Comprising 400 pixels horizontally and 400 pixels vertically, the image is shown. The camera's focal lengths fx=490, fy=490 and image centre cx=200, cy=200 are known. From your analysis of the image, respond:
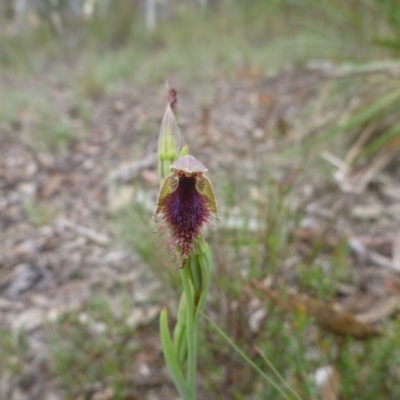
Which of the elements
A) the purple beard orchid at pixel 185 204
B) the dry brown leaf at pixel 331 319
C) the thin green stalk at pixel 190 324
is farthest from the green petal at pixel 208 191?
the dry brown leaf at pixel 331 319

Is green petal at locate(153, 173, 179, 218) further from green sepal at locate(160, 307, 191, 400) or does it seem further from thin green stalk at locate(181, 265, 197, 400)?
green sepal at locate(160, 307, 191, 400)

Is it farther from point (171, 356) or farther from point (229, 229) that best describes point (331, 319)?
point (171, 356)

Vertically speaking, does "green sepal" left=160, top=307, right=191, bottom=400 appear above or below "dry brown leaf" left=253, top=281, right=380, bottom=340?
above

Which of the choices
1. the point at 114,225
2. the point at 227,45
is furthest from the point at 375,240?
the point at 227,45

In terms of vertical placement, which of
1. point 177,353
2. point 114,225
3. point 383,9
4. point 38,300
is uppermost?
point 383,9

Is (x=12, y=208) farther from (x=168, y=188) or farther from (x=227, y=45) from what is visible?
(x=227, y=45)

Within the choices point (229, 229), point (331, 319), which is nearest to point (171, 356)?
point (331, 319)

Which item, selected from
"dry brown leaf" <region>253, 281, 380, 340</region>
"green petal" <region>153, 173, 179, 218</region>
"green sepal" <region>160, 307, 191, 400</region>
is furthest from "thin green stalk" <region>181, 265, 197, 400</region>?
"dry brown leaf" <region>253, 281, 380, 340</region>
